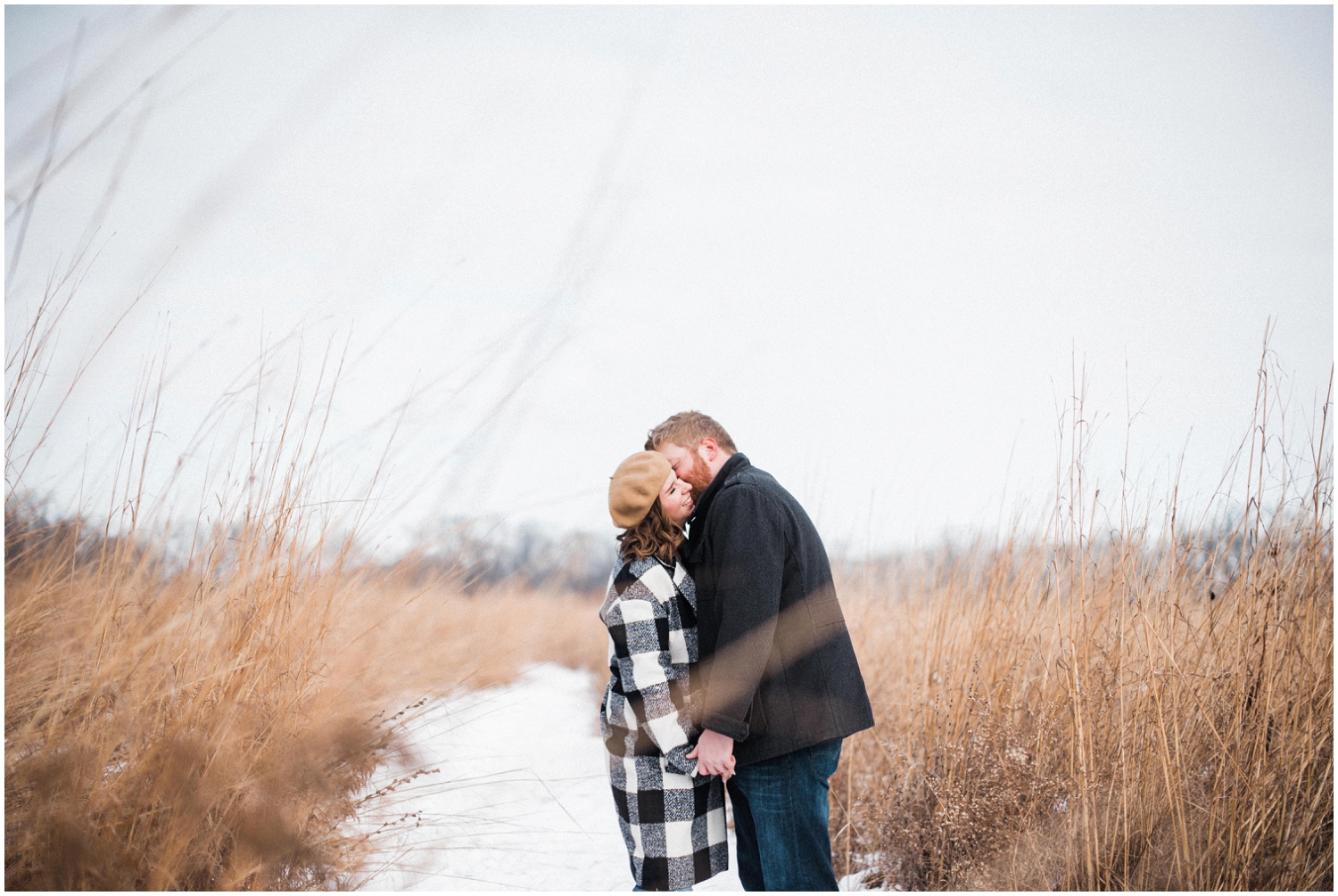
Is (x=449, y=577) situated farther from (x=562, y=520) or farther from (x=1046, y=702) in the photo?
(x=1046, y=702)

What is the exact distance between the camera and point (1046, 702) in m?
2.04

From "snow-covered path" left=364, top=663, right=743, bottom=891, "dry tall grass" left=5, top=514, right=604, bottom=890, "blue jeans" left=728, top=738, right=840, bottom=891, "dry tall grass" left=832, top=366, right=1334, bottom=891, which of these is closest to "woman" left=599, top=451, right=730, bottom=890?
"blue jeans" left=728, top=738, right=840, bottom=891

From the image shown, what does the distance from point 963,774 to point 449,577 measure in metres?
1.58

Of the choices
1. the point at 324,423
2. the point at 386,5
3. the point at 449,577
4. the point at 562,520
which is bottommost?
the point at 449,577

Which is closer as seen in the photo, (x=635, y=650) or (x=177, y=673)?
(x=635, y=650)

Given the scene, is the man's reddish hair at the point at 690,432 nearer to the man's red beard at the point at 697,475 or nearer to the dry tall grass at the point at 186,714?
the man's red beard at the point at 697,475

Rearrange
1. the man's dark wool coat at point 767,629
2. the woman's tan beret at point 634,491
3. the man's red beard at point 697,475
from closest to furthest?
the man's dark wool coat at point 767,629 → the woman's tan beret at point 634,491 → the man's red beard at point 697,475

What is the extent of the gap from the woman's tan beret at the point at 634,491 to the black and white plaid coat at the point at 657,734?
0.10 meters

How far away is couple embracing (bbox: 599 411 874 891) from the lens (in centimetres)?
141

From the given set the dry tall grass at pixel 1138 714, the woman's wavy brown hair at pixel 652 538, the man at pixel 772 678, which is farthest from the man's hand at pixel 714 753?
the dry tall grass at pixel 1138 714

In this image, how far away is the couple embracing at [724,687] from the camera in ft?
4.64

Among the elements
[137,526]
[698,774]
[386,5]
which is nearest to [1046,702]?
[698,774]

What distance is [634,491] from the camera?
1.52m

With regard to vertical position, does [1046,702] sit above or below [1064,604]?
below
